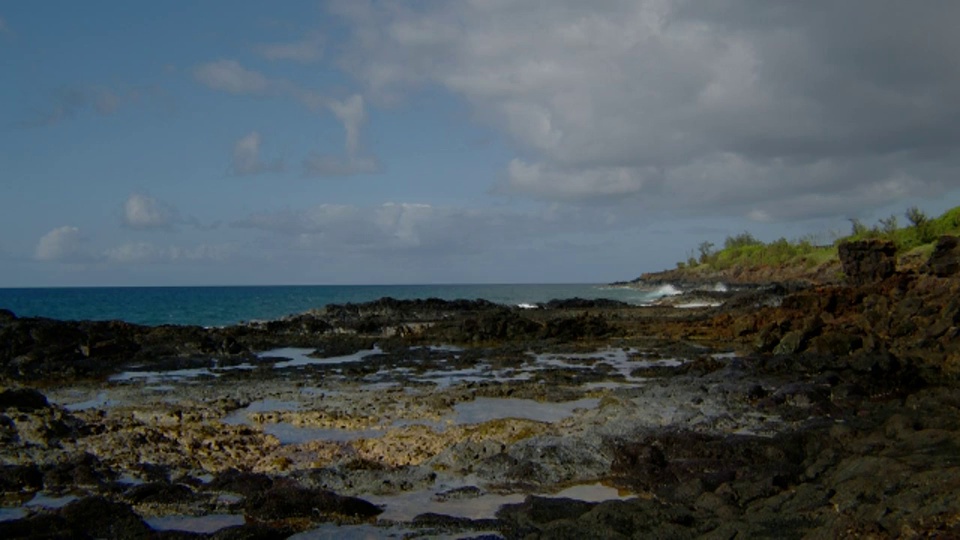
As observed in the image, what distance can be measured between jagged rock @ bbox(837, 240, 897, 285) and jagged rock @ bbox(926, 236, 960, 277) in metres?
5.13

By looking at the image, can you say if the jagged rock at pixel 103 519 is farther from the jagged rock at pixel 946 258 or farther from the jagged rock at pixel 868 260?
the jagged rock at pixel 868 260

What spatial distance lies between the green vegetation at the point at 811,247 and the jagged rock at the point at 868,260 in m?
7.03

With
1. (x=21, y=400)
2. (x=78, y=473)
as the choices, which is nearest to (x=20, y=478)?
(x=78, y=473)

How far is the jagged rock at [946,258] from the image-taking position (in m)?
24.4

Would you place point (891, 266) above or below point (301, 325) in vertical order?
above

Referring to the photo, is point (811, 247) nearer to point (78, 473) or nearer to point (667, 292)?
point (667, 292)

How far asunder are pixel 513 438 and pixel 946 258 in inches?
794

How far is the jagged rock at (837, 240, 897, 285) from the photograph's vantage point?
104ft

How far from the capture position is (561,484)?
31.6 ft

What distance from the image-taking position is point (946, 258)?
24.8m

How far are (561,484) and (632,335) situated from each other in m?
21.3

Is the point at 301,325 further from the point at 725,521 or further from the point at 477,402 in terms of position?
the point at 725,521

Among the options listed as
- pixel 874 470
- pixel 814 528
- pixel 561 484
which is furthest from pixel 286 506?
pixel 874 470

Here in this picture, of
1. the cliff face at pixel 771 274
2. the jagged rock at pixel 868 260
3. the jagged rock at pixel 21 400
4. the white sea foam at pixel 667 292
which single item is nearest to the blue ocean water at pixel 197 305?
the white sea foam at pixel 667 292
